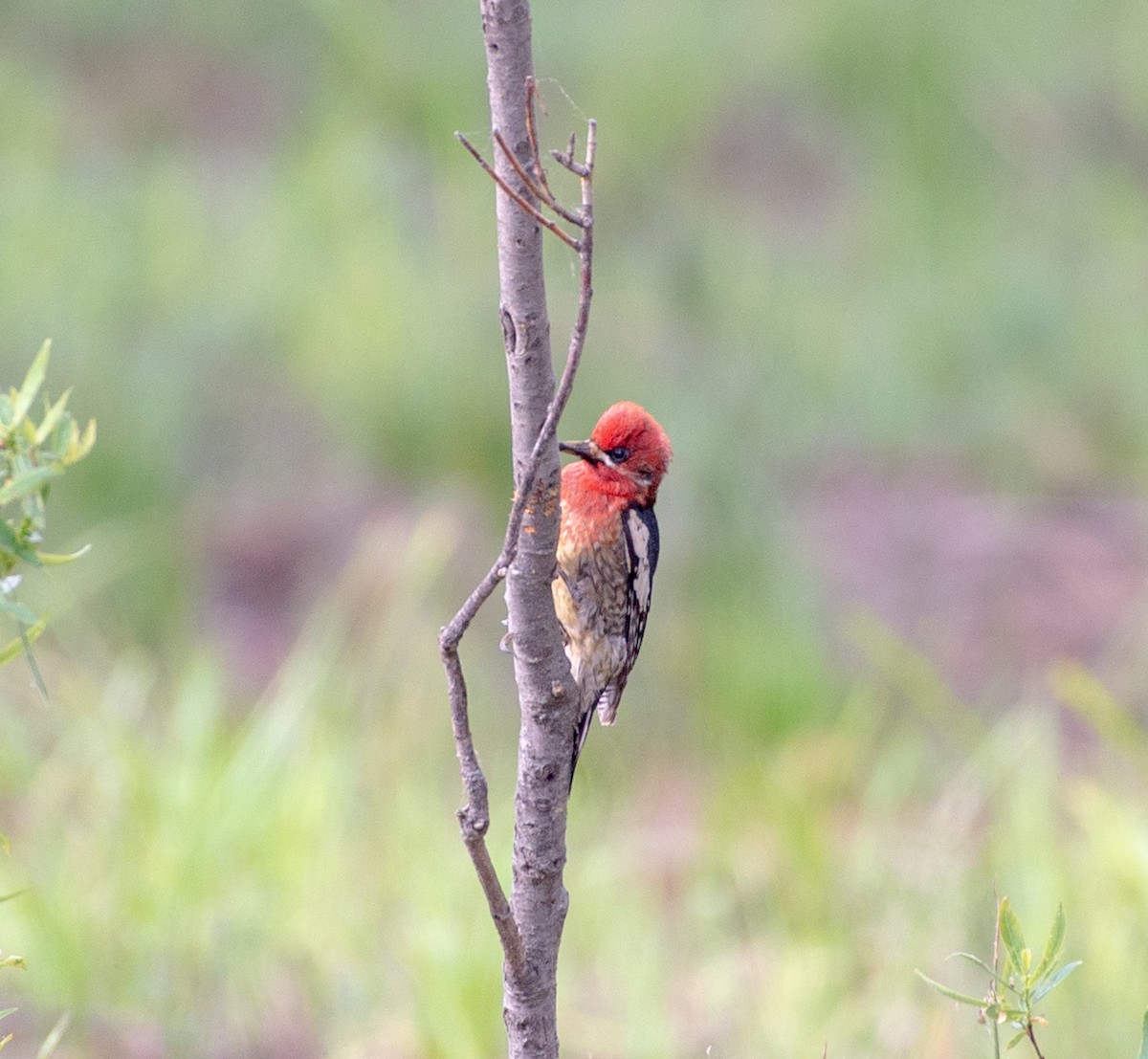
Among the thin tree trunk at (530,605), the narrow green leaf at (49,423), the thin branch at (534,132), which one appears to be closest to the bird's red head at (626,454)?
the thin tree trunk at (530,605)

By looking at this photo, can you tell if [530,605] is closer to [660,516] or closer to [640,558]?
[640,558]

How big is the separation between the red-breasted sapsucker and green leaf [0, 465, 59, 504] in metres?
1.20

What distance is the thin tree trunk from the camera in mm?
1491

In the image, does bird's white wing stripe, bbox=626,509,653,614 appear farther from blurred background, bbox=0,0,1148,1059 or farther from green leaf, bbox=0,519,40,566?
green leaf, bbox=0,519,40,566

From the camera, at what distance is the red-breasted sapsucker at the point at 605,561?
8.22 ft

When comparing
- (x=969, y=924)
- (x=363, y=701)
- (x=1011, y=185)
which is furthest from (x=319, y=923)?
(x=1011, y=185)

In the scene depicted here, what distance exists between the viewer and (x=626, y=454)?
8.07ft

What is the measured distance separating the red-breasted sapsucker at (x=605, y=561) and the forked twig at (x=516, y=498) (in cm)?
88

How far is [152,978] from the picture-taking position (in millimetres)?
3168

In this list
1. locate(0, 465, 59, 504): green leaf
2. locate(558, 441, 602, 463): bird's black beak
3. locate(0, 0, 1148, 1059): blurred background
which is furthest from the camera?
locate(0, 0, 1148, 1059): blurred background

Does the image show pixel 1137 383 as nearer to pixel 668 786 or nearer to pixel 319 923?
pixel 668 786

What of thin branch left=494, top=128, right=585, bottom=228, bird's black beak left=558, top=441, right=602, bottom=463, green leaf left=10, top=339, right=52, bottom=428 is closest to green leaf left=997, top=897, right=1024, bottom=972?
thin branch left=494, top=128, right=585, bottom=228

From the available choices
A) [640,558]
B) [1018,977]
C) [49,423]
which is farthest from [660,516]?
[49,423]

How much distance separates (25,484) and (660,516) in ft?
13.6
